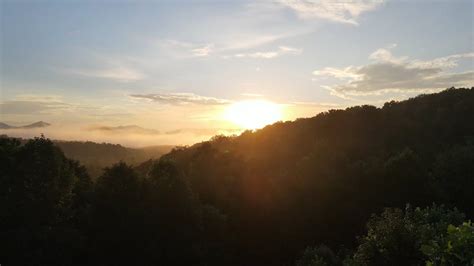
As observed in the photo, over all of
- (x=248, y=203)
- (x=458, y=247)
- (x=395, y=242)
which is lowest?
(x=248, y=203)

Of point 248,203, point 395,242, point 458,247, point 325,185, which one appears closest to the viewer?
point 458,247

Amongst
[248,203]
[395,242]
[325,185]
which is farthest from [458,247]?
[325,185]

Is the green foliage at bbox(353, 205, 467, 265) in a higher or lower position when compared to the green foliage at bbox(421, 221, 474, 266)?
lower

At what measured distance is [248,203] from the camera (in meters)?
65.6

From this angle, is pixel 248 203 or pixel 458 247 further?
pixel 248 203

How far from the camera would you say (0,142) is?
49562mm

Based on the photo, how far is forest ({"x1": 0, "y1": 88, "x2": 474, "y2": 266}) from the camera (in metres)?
42.8

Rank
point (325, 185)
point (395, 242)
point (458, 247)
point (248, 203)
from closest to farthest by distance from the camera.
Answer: point (458, 247) → point (395, 242) → point (248, 203) → point (325, 185)

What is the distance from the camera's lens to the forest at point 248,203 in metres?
42.8

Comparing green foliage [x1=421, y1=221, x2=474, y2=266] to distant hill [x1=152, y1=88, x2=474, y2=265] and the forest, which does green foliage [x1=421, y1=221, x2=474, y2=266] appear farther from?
distant hill [x1=152, y1=88, x2=474, y2=265]

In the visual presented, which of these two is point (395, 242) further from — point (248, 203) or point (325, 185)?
point (325, 185)

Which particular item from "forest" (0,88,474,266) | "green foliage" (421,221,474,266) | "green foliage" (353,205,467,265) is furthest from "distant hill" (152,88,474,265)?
"green foliage" (421,221,474,266)

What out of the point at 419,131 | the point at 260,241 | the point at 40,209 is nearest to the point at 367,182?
the point at 260,241

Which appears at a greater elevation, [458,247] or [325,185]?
[458,247]
